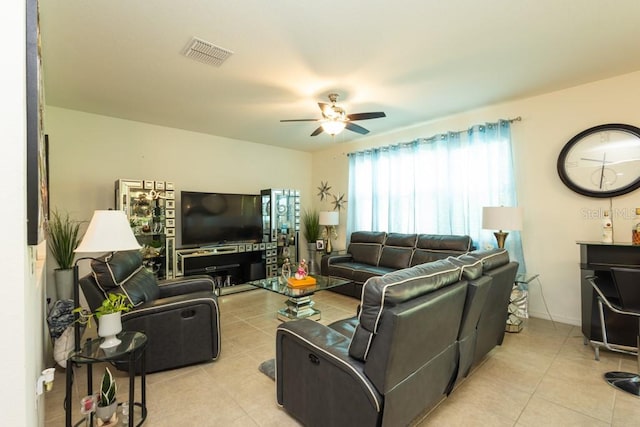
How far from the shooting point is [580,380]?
2.34 meters

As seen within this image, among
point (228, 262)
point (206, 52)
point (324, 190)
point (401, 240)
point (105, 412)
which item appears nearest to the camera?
point (105, 412)

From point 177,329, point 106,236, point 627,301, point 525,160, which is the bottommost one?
point 177,329

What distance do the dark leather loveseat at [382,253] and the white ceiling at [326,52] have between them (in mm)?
1973

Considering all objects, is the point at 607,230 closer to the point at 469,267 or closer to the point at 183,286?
the point at 469,267

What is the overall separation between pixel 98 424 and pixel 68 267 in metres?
2.66

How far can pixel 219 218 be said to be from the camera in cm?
512

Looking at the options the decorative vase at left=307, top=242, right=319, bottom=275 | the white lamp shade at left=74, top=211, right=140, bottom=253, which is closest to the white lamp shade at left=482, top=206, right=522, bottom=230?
the decorative vase at left=307, top=242, right=319, bottom=275

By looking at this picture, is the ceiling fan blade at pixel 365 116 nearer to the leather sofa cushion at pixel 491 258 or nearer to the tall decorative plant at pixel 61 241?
the leather sofa cushion at pixel 491 258

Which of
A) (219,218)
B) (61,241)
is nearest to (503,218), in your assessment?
(219,218)

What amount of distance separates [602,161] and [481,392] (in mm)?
2964

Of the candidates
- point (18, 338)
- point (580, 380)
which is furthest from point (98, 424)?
point (580, 380)

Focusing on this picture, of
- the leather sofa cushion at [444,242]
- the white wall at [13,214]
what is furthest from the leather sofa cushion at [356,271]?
the white wall at [13,214]

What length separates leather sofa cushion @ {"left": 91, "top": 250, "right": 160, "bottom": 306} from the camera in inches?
88.8

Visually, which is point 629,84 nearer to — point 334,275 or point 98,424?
point 334,275
